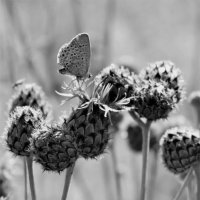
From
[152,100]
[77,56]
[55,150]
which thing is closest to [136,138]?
[152,100]

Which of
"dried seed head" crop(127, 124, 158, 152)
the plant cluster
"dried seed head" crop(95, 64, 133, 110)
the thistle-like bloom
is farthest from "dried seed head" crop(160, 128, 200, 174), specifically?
"dried seed head" crop(127, 124, 158, 152)

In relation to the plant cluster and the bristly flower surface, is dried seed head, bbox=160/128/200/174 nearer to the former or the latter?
the plant cluster

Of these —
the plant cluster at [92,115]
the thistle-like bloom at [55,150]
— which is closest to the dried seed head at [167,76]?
the plant cluster at [92,115]

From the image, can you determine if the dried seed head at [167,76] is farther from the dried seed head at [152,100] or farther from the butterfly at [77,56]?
the butterfly at [77,56]

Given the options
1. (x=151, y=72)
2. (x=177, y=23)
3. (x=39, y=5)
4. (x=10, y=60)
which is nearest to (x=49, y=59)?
(x=10, y=60)

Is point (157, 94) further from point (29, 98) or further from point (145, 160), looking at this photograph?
point (29, 98)

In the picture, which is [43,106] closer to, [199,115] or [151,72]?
[151,72]
